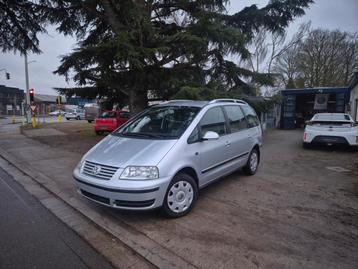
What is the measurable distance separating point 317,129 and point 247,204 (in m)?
6.59

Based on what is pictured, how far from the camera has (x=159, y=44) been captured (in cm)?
809

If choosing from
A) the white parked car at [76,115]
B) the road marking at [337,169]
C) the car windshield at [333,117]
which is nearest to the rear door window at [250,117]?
the road marking at [337,169]

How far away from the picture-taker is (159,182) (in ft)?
10.4

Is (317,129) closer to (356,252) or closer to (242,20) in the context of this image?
(242,20)

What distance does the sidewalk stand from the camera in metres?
2.70

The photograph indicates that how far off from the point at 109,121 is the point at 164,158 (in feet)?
36.2

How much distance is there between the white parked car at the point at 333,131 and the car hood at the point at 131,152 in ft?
25.0

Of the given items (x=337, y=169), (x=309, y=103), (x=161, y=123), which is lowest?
(x=337, y=169)

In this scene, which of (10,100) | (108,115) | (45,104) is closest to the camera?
(108,115)

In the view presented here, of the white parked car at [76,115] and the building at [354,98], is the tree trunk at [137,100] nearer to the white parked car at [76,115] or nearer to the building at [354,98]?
the building at [354,98]

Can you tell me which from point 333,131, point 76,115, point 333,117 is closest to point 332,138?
point 333,131

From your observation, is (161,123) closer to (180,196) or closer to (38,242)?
(180,196)

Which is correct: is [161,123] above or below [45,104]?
below

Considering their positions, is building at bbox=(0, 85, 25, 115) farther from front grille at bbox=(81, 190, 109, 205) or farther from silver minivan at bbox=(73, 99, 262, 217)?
front grille at bbox=(81, 190, 109, 205)
